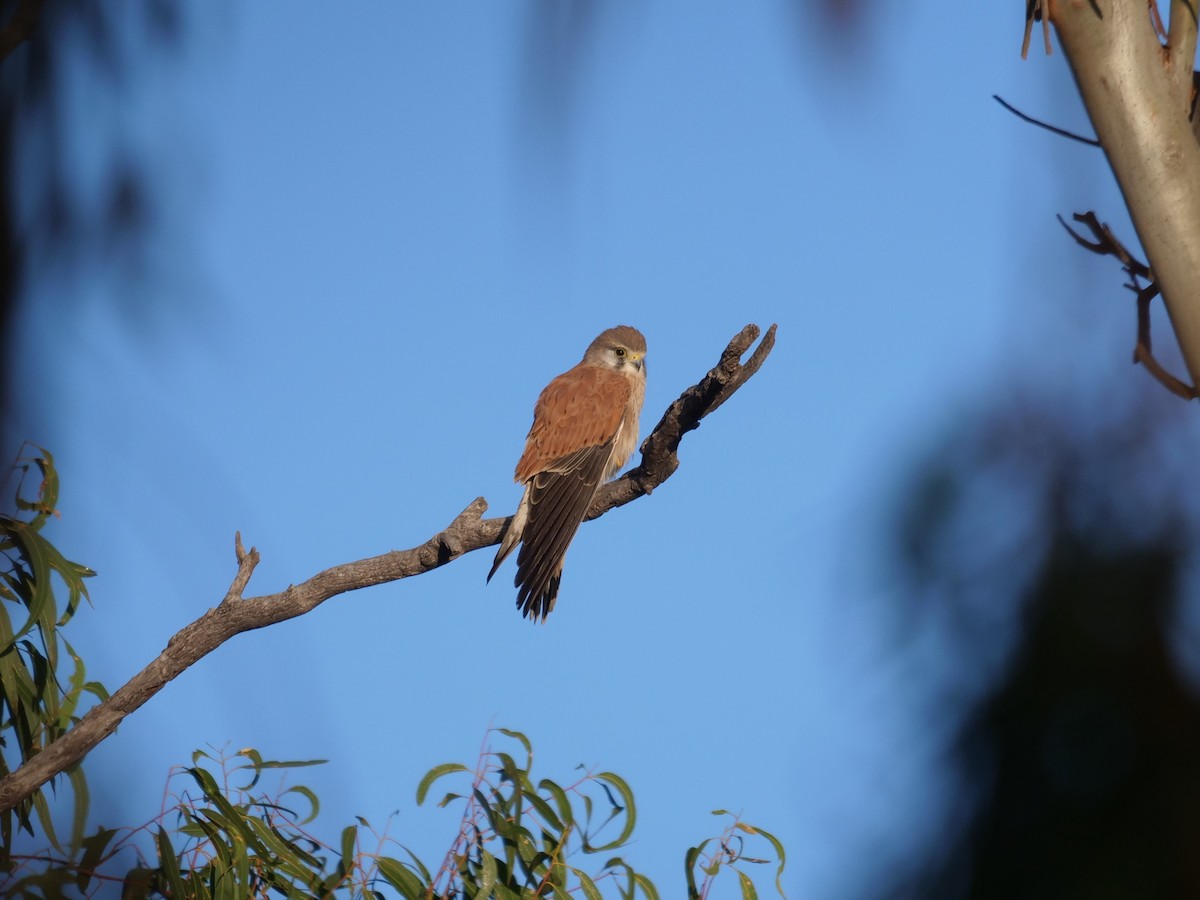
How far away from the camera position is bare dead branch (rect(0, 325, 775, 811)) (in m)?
2.30

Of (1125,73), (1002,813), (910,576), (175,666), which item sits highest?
(175,666)

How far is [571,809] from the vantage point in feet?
8.57

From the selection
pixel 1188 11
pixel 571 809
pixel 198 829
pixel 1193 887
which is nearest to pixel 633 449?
pixel 571 809

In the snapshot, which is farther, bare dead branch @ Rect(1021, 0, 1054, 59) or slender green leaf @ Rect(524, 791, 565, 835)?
slender green leaf @ Rect(524, 791, 565, 835)

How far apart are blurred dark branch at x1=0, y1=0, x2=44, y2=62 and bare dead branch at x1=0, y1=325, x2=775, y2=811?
1.51 m

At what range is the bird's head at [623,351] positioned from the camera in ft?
15.4

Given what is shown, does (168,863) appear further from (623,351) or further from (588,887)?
(623,351)

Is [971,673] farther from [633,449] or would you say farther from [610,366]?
[610,366]

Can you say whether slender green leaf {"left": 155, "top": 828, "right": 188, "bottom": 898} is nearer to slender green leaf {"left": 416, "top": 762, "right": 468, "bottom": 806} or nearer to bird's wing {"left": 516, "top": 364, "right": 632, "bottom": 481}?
slender green leaf {"left": 416, "top": 762, "right": 468, "bottom": 806}

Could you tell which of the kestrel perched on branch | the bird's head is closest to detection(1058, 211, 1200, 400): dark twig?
the kestrel perched on branch

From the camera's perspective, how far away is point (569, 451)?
389 centimetres

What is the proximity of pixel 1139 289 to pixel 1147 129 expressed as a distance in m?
0.27

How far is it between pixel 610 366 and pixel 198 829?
2679 millimetres

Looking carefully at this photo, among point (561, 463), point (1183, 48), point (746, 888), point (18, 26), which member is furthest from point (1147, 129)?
point (561, 463)
